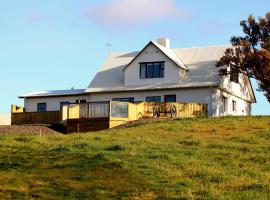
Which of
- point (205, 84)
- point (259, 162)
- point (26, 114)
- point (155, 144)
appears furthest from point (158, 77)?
point (259, 162)

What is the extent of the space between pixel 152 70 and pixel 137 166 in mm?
29972

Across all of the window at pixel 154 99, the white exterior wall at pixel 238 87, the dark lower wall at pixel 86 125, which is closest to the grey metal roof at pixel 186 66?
the window at pixel 154 99

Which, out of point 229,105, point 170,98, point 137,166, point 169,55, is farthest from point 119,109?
point 137,166

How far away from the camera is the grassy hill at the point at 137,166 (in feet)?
47.2

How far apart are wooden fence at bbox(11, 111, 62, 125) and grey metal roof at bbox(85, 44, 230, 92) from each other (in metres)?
7.38

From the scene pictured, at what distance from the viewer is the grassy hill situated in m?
14.4

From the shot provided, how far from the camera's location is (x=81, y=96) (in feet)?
161

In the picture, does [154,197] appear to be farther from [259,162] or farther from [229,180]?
[259,162]

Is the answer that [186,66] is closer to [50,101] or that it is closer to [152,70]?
[152,70]

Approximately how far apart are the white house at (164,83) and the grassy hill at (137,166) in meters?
19.7

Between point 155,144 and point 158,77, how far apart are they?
82.0ft

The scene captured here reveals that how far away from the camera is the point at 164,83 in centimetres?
4562

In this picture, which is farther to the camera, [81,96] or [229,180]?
[81,96]

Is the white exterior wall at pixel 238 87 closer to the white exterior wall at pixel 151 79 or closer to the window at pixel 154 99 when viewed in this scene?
the white exterior wall at pixel 151 79
